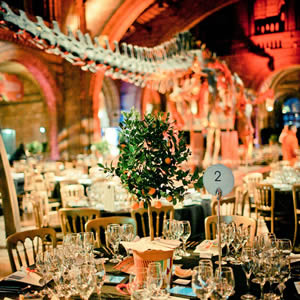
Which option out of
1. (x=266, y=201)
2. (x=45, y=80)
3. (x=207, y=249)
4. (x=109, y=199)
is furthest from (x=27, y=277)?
(x=45, y=80)

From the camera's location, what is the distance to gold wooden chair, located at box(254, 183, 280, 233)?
557cm

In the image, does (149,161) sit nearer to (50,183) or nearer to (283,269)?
(283,269)

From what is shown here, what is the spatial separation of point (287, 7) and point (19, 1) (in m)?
11.6

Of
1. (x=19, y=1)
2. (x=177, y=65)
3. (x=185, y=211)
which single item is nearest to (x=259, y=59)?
(x=177, y=65)

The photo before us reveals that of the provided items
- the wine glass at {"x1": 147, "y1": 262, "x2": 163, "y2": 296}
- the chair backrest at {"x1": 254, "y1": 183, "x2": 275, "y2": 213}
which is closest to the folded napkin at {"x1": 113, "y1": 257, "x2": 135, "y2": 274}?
the wine glass at {"x1": 147, "y1": 262, "x2": 163, "y2": 296}

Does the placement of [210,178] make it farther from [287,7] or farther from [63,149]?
[287,7]

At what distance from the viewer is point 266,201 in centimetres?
565

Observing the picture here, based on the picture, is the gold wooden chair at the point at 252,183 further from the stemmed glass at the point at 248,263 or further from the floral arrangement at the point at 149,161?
the floral arrangement at the point at 149,161

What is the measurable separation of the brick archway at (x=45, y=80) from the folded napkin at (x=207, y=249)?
33.3 ft

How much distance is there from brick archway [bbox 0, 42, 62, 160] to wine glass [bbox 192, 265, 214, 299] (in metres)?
11.1

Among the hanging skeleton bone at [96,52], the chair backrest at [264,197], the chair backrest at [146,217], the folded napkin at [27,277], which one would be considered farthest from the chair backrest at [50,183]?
the folded napkin at [27,277]

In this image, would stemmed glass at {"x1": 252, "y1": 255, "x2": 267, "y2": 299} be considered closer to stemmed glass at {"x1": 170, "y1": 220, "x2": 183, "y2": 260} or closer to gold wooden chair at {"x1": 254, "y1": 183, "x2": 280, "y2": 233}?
stemmed glass at {"x1": 170, "y1": 220, "x2": 183, "y2": 260}

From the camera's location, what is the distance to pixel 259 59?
18438 mm

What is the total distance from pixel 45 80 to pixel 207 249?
37.2 feet
